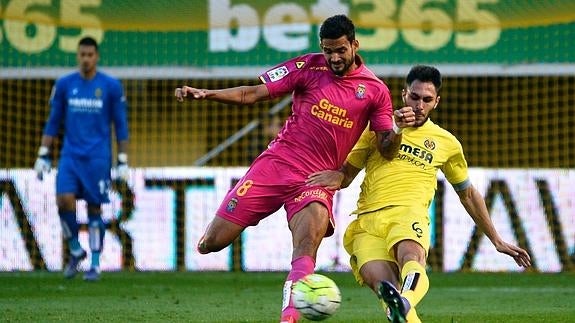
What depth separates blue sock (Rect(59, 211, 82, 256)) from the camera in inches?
528

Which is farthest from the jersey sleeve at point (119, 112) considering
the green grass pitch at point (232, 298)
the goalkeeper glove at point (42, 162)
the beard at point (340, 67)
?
the beard at point (340, 67)

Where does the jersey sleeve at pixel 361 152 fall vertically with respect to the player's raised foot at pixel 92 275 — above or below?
above

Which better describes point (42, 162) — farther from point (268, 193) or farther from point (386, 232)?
point (386, 232)

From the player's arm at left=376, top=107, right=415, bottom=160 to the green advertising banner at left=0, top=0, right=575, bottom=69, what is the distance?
27.4ft

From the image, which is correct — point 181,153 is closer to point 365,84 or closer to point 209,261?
point 209,261

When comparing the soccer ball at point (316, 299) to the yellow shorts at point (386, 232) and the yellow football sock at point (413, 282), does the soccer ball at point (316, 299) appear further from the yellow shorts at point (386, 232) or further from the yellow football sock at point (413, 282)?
the yellow shorts at point (386, 232)

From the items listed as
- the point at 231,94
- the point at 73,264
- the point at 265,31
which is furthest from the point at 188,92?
the point at 265,31

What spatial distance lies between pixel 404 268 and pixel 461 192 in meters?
1.04

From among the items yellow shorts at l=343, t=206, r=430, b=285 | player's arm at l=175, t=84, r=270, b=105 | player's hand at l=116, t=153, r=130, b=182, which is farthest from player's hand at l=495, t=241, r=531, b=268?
player's hand at l=116, t=153, r=130, b=182

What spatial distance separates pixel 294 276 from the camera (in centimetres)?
783

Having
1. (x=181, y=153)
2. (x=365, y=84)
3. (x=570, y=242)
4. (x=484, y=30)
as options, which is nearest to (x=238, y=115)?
(x=181, y=153)

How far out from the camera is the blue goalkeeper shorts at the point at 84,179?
13328 millimetres

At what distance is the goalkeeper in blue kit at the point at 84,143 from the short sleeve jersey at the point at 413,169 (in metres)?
5.61

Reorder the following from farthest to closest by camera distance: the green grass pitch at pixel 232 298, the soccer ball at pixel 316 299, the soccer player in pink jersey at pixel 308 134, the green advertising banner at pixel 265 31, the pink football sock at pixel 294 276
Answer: the green advertising banner at pixel 265 31, the green grass pitch at pixel 232 298, the soccer player in pink jersey at pixel 308 134, the pink football sock at pixel 294 276, the soccer ball at pixel 316 299
